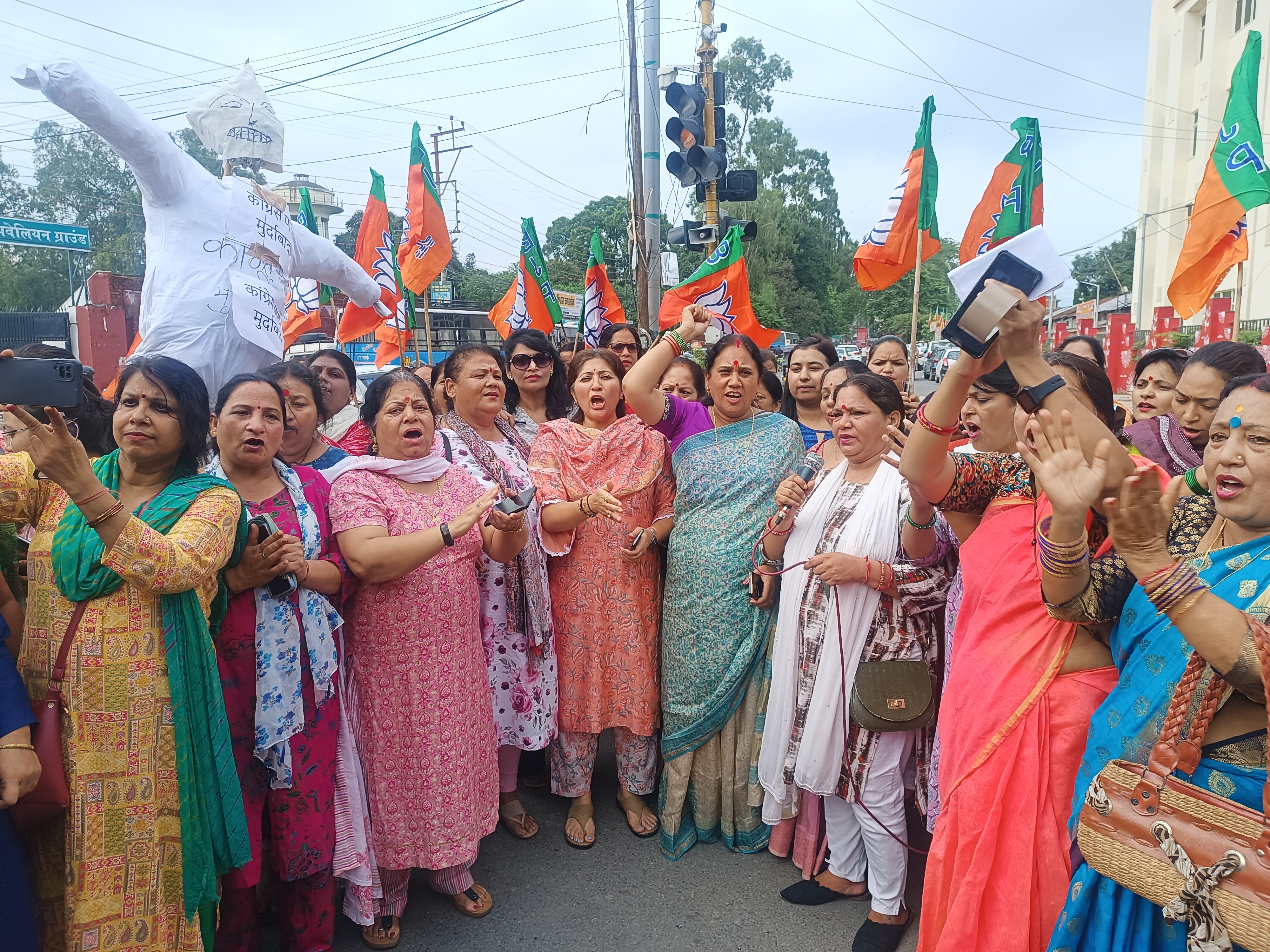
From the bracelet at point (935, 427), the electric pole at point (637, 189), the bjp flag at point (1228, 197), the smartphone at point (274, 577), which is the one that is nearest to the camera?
the bracelet at point (935, 427)

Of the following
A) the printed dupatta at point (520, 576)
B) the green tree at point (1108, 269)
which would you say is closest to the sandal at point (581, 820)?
the printed dupatta at point (520, 576)

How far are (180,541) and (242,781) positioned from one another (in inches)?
31.7

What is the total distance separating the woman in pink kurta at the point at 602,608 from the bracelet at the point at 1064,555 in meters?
1.63

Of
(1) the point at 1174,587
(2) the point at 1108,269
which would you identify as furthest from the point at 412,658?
(2) the point at 1108,269

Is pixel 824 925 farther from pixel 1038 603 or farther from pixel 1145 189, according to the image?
pixel 1145 189

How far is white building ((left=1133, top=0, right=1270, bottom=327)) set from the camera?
2103 cm

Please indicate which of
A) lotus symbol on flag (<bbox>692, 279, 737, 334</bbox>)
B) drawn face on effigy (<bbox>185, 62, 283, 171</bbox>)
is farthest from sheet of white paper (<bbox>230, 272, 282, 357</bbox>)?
lotus symbol on flag (<bbox>692, 279, 737, 334</bbox>)

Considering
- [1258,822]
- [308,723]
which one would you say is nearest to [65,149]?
[308,723]

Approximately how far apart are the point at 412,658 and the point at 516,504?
63 cm

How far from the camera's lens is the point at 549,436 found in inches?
126

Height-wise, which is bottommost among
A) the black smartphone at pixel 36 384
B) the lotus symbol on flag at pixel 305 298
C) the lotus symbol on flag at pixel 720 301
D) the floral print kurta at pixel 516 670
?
the floral print kurta at pixel 516 670

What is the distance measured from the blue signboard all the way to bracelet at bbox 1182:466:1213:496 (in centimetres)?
938

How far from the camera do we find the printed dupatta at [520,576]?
305cm

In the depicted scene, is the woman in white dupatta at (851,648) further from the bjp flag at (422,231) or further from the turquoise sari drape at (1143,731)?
the bjp flag at (422,231)
